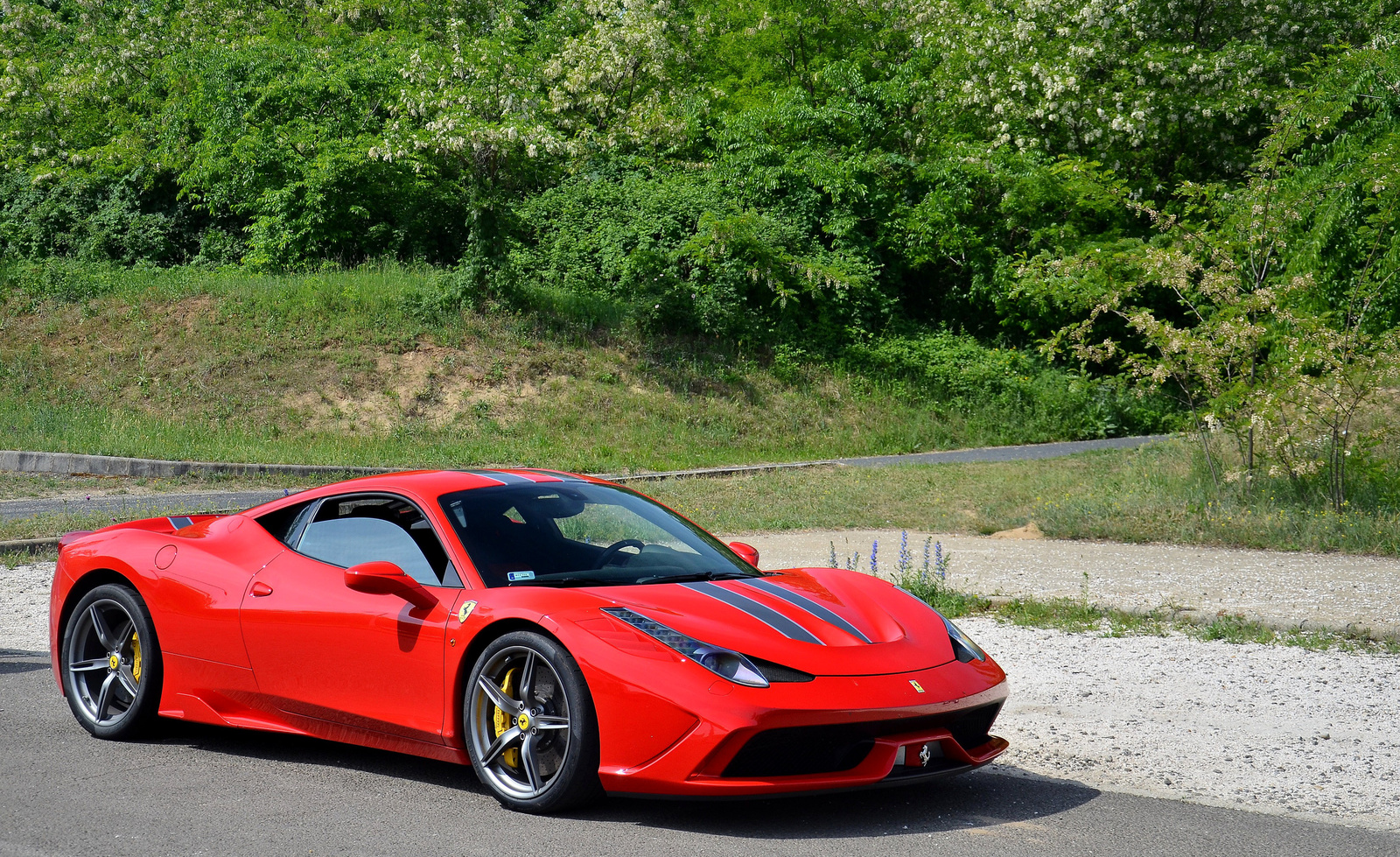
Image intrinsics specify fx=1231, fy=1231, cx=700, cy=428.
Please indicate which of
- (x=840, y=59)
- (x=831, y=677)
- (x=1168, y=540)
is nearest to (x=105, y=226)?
(x=840, y=59)

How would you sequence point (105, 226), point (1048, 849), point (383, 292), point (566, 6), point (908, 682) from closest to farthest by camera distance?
point (1048, 849) → point (908, 682) → point (383, 292) → point (105, 226) → point (566, 6)

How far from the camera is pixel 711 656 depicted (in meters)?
4.10

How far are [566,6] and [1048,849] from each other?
1418 inches

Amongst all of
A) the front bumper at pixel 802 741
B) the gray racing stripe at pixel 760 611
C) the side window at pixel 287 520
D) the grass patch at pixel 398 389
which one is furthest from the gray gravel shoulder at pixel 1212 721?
the grass patch at pixel 398 389

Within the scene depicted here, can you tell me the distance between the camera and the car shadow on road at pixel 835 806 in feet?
13.8

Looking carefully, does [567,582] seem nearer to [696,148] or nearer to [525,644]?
[525,644]

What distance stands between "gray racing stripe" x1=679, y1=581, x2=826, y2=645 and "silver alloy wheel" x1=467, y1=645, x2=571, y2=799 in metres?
0.69

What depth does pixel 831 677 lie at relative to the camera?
4141 millimetres

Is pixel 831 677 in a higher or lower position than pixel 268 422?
higher

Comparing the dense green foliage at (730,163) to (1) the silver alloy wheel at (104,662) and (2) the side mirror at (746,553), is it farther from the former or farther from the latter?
(2) the side mirror at (746,553)

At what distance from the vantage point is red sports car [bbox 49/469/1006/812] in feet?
13.3

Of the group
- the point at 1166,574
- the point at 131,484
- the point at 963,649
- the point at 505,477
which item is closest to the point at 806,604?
the point at 963,649

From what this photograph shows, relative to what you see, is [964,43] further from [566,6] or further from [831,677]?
[831,677]

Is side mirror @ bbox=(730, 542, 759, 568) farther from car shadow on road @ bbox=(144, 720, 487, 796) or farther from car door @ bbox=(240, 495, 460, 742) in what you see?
car shadow on road @ bbox=(144, 720, 487, 796)
